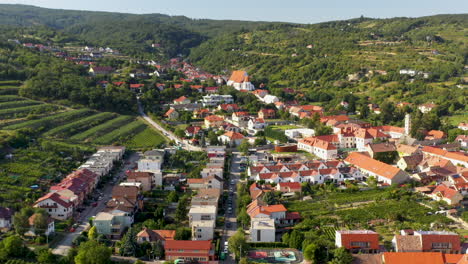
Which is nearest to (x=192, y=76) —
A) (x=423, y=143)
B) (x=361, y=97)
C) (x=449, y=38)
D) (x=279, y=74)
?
(x=279, y=74)

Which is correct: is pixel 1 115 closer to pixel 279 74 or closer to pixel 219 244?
pixel 219 244

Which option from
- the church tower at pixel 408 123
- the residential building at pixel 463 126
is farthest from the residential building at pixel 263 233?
the residential building at pixel 463 126

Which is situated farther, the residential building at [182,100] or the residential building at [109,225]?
the residential building at [182,100]

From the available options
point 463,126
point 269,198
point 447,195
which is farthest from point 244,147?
point 463,126

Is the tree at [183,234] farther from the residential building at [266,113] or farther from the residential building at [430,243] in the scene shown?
the residential building at [266,113]

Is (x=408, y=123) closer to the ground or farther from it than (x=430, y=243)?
farther from it

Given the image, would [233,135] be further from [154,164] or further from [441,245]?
[441,245]

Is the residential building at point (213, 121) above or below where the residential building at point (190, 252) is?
above

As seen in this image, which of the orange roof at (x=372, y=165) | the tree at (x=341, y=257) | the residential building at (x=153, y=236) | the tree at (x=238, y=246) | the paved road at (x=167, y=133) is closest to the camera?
the tree at (x=341, y=257)
